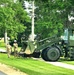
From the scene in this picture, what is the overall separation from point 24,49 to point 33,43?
5.39 feet

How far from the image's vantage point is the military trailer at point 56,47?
3509 cm

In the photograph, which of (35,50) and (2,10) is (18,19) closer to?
(2,10)

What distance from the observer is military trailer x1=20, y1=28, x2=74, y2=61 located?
1382 inches

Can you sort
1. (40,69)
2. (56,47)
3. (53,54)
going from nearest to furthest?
(40,69) → (53,54) → (56,47)

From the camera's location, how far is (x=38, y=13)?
109000mm

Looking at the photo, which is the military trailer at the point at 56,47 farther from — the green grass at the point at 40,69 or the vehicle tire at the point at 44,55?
the green grass at the point at 40,69

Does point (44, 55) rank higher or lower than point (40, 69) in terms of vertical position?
higher

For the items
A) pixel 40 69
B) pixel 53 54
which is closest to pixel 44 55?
pixel 53 54

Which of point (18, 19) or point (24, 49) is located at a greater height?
point (18, 19)

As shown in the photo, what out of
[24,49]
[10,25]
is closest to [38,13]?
[10,25]

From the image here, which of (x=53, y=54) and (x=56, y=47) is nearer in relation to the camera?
(x=53, y=54)

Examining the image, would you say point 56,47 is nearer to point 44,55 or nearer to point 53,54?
point 53,54

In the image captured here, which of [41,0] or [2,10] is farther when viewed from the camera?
[2,10]

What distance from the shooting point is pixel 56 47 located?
1393 inches
